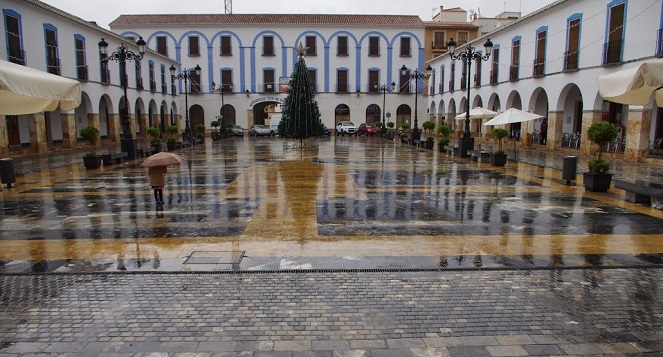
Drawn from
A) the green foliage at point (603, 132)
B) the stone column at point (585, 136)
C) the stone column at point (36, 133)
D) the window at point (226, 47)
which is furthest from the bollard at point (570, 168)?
the window at point (226, 47)

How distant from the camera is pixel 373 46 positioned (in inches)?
1874

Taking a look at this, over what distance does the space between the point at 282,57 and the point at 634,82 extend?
1628 inches

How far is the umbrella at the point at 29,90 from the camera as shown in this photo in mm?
8508

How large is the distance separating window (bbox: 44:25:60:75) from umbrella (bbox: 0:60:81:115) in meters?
15.7

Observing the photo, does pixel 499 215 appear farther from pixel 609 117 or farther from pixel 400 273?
pixel 609 117

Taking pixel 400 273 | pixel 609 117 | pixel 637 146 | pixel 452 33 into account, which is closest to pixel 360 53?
pixel 452 33

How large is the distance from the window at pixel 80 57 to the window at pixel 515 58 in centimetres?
2487

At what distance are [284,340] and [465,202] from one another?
704cm

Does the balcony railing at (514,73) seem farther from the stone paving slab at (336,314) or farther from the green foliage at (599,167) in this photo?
the stone paving slab at (336,314)

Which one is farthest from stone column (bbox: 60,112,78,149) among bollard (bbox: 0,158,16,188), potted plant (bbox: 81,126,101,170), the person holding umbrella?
the person holding umbrella

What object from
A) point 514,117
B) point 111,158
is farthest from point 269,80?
point 514,117

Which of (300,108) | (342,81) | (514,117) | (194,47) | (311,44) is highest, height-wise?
(311,44)

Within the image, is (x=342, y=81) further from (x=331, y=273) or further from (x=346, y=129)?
(x=331, y=273)

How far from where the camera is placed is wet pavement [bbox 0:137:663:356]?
14.1 feet
